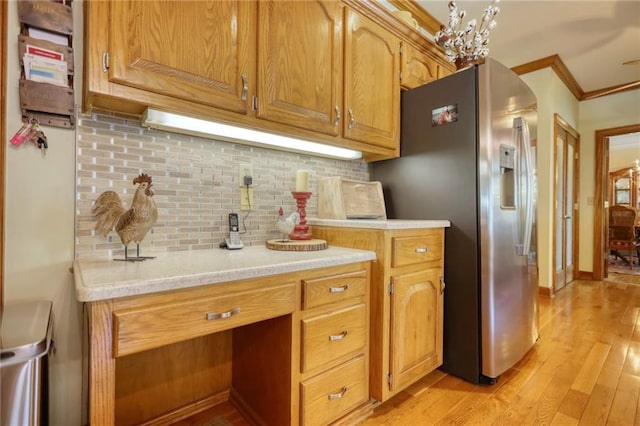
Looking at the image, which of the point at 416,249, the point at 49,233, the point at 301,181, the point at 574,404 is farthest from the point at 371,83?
the point at 574,404

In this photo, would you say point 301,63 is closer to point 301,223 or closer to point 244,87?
point 244,87

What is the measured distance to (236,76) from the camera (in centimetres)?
127

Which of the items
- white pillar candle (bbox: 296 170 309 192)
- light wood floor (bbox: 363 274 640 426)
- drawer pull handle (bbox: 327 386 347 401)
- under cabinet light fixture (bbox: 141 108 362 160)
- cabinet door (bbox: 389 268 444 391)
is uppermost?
under cabinet light fixture (bbox: 141 108 362 160)

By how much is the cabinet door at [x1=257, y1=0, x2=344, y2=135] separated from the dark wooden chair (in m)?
6.30

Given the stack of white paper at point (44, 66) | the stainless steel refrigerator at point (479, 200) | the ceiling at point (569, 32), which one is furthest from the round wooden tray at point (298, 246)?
the ceiling at point (569, 32)

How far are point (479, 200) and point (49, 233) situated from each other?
1947 millimetres

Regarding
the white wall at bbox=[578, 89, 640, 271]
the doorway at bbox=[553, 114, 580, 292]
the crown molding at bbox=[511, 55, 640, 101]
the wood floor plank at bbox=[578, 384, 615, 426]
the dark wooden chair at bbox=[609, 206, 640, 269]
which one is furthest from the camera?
the dark wooden chair at bbox=[609, 206, 640, 269]

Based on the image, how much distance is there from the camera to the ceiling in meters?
2.54

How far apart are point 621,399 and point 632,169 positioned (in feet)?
29.4

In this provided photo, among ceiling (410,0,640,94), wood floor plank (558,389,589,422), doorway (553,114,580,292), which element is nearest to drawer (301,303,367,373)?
wood floor plank (558,389,589,422)

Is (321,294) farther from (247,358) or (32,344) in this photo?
(32,344)

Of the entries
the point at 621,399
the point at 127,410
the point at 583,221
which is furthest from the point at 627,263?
the point at 127,410

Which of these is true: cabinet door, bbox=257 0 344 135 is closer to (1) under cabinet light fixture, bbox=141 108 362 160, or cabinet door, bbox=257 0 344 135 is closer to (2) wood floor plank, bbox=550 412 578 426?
(1) under cabinet light fixture, bbox=141 108 362 160

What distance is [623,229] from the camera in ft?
17.2
